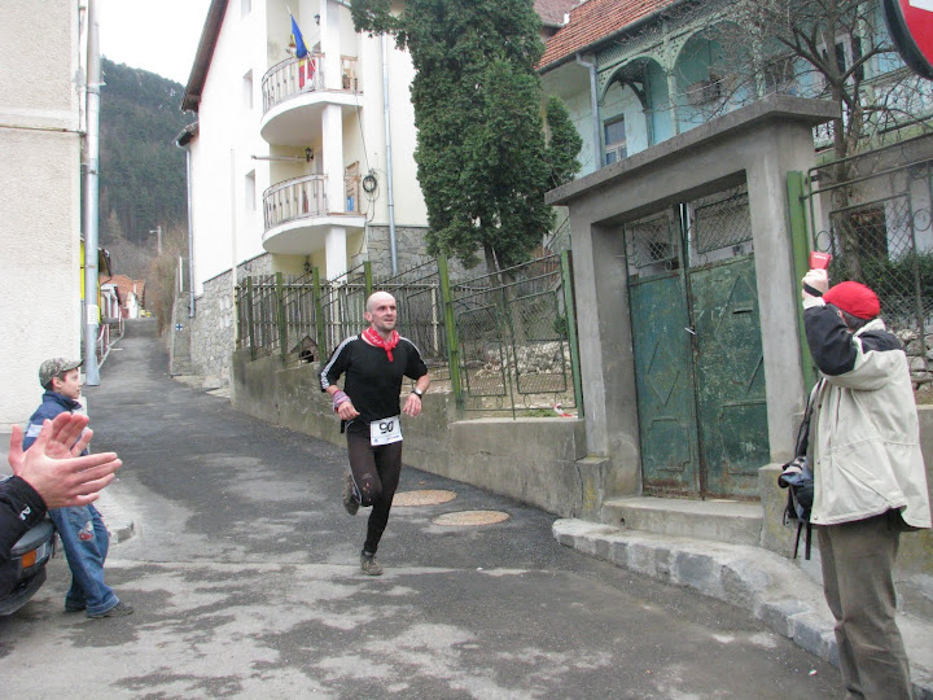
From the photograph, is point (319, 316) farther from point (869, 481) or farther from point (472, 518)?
point (869, 481)

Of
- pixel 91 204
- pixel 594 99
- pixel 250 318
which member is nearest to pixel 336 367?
pixel 91 204

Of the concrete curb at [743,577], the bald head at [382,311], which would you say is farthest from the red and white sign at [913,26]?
the bald head at [382,311]

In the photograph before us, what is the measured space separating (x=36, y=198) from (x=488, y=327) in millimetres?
4390

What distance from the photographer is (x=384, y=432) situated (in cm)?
548

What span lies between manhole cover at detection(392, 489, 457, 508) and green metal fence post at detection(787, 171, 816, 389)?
13.1ft

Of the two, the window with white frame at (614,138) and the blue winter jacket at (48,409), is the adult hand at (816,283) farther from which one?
the window with white frame at (614,138)

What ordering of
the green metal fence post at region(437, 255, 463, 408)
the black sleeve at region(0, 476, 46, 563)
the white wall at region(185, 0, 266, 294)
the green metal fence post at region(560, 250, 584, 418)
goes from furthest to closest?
the white wall at region(185, 0, 266, 294), the green metal fence post at region(437, 255, 463, 408), the green metal fence post at region(560, 250, 584, 418), the black sleeve at region(0, 476, 46, 563)

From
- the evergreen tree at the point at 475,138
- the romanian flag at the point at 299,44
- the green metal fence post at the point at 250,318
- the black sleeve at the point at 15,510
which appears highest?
the romanian flag at the point at 299,44

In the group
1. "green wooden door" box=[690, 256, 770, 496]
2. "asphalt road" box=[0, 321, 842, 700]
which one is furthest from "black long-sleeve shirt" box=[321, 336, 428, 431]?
"green wooden door" box=[690, 256, 770, 496]

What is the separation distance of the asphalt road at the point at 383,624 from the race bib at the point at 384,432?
912mm

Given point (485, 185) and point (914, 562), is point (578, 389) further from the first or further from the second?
point (485, 185)

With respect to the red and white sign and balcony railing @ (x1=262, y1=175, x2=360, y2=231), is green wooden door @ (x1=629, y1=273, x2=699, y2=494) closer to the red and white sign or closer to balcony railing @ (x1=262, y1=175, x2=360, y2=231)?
the red and white sign

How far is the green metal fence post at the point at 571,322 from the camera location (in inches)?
270

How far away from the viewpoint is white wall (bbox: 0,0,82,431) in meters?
7.16
